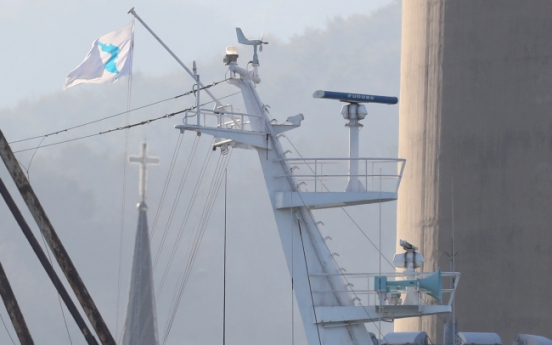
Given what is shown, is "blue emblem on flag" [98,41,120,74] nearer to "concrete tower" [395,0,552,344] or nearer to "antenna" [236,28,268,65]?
"antenna" [236,28,268,65]

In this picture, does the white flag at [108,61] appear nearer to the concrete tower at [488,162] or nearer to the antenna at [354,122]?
the antenna at [354,122]

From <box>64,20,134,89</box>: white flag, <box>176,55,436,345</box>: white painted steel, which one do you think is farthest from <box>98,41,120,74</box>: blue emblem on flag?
<box>176,55,436,345</box>: white painted steel

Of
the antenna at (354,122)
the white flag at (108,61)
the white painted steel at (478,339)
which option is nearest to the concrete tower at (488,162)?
the white painted steel at (478,339)

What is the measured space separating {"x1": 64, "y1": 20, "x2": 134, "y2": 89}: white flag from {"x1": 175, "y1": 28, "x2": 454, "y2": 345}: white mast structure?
2.17 meters

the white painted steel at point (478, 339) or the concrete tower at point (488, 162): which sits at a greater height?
the concrete tower at point (488, 162)

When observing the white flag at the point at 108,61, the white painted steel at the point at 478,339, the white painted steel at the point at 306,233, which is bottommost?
the white painted steel at the point at 478,339

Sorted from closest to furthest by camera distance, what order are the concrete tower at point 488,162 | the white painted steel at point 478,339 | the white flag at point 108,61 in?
the white painted steel at point 478,339
the white flag at point 108,61
the concrete tower at point 488,162

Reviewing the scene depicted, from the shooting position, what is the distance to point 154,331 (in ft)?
215

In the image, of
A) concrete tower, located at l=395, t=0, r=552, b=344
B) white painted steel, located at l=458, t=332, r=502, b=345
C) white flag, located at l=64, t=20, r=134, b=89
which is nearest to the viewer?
white painted steel, located at l=458, t=332, r=502, b=345

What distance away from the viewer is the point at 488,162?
27422 millimetres

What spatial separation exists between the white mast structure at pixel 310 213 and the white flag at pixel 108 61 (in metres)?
2.17

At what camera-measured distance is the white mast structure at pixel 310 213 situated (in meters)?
22.6

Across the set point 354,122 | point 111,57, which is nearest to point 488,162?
point 354,122

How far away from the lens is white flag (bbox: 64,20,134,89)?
79.2ft
